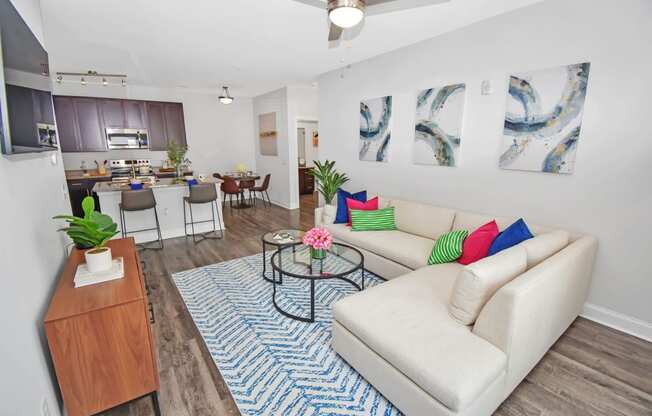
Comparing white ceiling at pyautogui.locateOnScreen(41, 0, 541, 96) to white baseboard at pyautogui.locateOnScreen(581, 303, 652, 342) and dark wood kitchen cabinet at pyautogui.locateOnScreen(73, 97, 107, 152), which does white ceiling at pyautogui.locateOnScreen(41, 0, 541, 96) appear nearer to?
dark wood kitchen cabinet at pyautogui.locateOnScreen(73, 97, 107, 152)

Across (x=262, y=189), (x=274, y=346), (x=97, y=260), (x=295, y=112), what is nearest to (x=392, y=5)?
(x=97, y=260)

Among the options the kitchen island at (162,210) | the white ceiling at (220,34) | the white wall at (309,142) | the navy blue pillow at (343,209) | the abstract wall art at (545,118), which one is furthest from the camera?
the white wall at (309,142)

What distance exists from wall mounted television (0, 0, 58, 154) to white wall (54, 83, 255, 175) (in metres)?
5.36

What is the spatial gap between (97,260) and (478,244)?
2834 millimetres

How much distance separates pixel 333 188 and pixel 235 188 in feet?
8.63

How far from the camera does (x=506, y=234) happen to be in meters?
2.44

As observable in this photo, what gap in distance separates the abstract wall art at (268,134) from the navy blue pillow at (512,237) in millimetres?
5638

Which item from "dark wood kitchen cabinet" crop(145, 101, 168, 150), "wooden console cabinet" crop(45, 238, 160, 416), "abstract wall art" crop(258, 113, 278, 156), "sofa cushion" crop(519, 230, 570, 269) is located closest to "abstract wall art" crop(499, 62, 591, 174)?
"sofa cushion" crop(519, 230, 570, 269)

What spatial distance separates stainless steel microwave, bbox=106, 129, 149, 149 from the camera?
6.13 meters

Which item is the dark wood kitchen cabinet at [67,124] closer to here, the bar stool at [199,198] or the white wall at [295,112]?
the bar stool at [199,198]

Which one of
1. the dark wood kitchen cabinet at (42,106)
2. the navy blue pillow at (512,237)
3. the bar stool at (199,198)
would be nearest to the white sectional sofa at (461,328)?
the navy blue pillow at (512,237)

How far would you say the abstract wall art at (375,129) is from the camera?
13.9 ft

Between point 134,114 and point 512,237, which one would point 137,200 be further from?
point 512,237

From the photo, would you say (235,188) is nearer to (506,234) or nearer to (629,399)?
(506,234)
